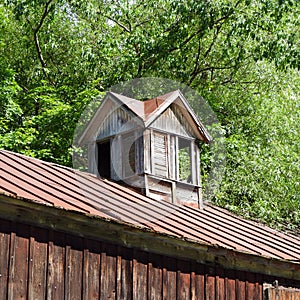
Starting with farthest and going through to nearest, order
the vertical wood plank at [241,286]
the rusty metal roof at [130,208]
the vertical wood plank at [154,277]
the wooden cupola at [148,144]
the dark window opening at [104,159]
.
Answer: the dark window opening at [104,159]
the wooden cupola at [148,144]
the vertical wood plank at [241,286]
the vertical wood plank at [154,277]
the rusty metal roof at [130,208]

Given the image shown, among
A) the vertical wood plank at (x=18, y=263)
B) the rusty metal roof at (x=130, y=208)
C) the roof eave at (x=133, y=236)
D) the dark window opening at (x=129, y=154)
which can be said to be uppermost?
the dark window opening at (x=129, y=154)

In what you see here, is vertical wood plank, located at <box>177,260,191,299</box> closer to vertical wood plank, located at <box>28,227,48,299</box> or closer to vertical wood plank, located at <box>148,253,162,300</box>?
vertical wood plank, located at <box>148,253,162,300</box>

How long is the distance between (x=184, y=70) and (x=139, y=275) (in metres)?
16.3

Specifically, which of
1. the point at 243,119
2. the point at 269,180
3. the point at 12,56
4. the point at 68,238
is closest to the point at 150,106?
the point at 68,238

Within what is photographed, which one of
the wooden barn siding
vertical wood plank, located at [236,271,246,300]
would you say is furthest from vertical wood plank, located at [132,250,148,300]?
vertical wood plank, located at [236,271,246,300]

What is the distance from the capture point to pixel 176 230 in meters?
11.0

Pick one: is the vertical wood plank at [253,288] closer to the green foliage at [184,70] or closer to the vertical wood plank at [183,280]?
the vertical wood plank at [183,280]

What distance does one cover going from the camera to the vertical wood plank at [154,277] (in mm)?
10594

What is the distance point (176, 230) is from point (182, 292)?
92 cm

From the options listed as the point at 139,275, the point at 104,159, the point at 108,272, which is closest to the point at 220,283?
the point at 139,275

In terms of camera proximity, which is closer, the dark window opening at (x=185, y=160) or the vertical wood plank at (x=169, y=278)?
the vertical wood plank at (x=169, y=278)

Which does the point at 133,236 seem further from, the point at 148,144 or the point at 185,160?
the point at 185,160

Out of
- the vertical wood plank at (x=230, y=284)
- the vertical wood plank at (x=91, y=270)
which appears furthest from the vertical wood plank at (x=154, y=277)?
the vertical wood plank at (x=230, y=284)

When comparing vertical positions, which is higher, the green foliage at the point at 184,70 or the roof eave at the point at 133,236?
the green foliage at the point at 184,70
